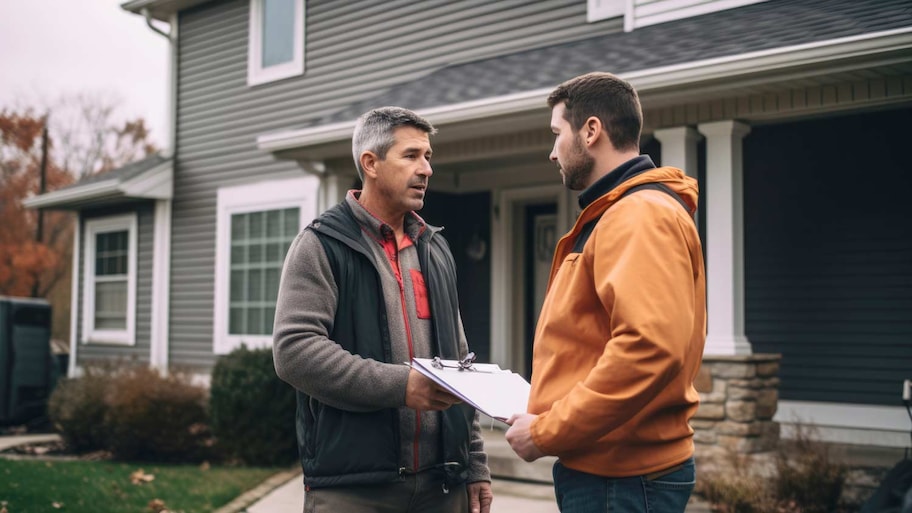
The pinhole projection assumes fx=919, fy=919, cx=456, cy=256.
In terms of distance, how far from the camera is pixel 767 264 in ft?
26.2

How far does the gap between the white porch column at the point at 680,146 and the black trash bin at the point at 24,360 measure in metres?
8.70

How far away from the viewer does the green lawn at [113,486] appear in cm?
655

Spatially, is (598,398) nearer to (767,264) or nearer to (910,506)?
(910,506)

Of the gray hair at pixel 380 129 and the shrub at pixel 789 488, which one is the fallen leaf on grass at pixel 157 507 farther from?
the gray hair at pixel 380 129

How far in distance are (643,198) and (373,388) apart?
35.7 inches

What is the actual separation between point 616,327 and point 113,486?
6.33 meters

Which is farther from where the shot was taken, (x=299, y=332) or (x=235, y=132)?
(x=235, y=132)

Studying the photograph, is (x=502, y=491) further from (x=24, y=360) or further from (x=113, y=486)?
(x=24, y=360)

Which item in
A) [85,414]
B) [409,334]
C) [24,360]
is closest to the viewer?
[409,334]

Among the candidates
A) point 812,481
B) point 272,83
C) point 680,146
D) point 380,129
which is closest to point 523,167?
point 680,146

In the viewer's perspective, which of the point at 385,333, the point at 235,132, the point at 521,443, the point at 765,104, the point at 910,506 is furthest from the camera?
the point at 235,132

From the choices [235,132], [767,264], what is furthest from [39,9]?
[767,264]

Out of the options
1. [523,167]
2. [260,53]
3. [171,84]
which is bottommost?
[523,167]

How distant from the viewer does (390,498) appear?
2.62 metres
